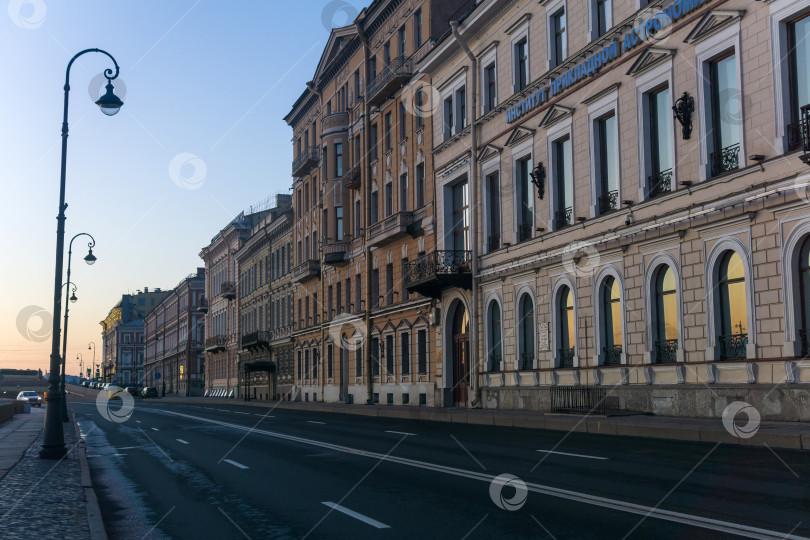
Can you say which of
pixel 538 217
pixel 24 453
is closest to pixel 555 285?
pixel 538 217

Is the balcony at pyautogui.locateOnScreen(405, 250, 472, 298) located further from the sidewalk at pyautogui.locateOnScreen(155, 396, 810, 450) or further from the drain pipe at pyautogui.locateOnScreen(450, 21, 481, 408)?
the sidewalk at pyautogui.locateOnScreen(155, 396, 810, 450)

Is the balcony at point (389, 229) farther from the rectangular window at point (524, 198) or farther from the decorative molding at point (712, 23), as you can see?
the decorative molding at point (712, 23)

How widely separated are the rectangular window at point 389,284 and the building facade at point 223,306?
128 feet

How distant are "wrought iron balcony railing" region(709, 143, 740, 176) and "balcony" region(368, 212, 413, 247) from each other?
67.7 feet

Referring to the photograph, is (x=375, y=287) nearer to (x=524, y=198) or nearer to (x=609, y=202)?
(x=524, y=198)

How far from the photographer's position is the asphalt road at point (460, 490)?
8.29m

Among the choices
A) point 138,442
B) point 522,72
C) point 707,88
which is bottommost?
point 138,442

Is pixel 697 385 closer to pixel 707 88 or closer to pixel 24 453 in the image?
pixel 707 88

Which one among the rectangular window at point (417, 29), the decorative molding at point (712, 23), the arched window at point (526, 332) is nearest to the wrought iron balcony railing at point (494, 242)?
the arched window at point (526, 332)

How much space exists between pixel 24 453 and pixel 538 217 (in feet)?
61.7

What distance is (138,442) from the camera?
22.2 metres

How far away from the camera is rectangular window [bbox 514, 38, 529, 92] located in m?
32.5

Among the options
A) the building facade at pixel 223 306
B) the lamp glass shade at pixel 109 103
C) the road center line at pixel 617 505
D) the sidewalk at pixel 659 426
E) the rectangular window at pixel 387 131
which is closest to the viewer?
the road center line at pixel 617 505

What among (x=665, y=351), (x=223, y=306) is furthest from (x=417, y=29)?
(x=223, y=306)
